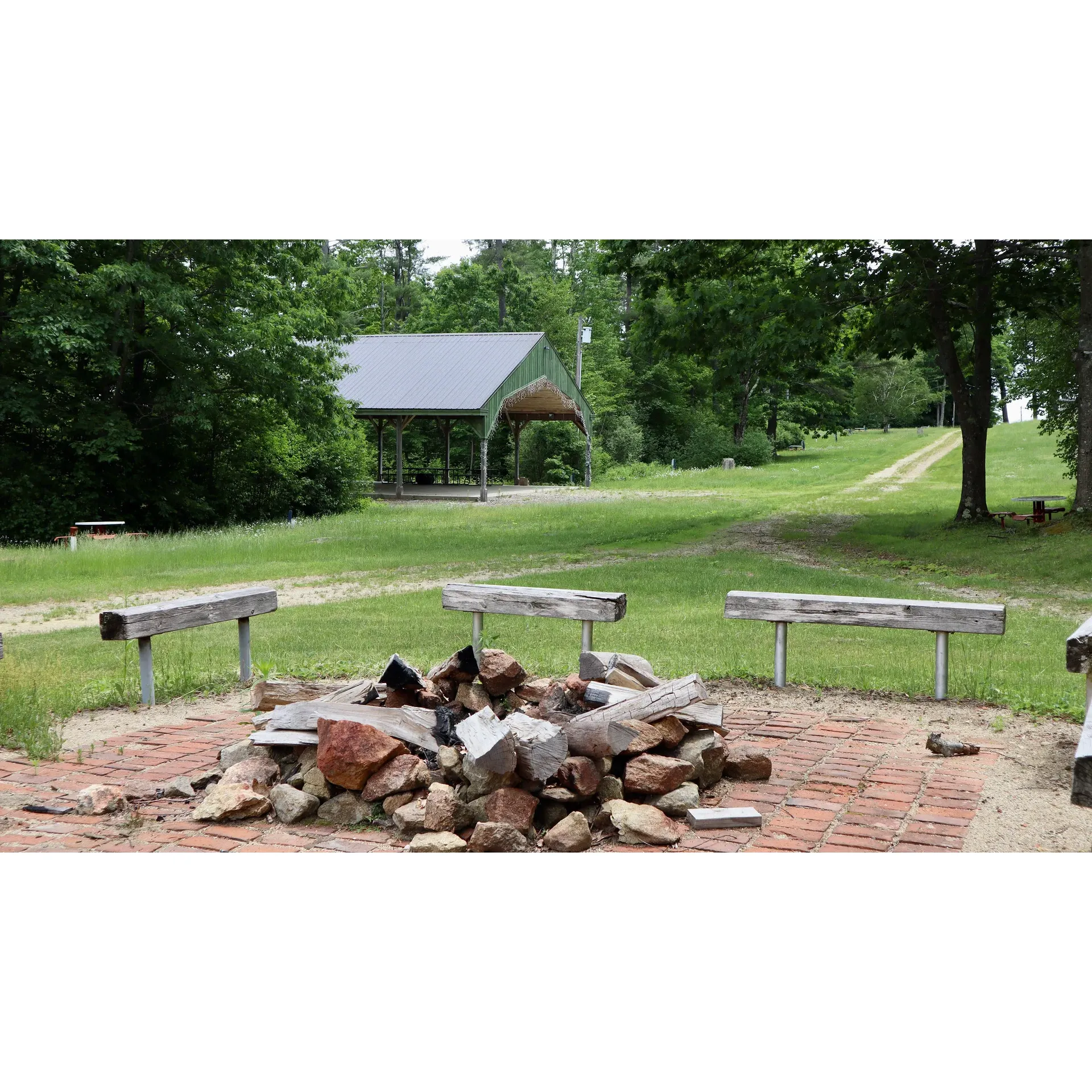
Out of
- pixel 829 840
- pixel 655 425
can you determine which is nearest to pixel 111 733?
pixel 829 840

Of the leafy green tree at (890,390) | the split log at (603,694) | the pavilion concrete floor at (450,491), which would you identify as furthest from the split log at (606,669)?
the leafy green tree at (890,390)

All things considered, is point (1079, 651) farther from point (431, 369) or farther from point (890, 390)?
point (890, 390)

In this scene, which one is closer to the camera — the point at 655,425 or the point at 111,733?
the point at 111,733

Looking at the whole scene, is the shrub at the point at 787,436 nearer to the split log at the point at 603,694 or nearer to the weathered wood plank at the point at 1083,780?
the split log at the point at 603,694

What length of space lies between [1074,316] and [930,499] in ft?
23.4

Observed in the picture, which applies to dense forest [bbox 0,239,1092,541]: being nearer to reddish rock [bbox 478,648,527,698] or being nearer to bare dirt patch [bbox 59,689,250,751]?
bare dirt patch [bbox 59,689,250,751]

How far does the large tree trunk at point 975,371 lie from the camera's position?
1977cm

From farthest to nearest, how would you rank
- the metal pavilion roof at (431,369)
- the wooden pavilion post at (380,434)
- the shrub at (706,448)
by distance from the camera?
the shrub at (706,448), the wooden pavilion post at (380,434), the metal pavilion roof at (431,369)

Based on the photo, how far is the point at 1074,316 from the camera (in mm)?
21875

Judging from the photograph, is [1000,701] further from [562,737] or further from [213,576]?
[213,576]

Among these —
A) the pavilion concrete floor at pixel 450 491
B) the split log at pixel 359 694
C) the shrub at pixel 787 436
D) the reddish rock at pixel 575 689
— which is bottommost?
the split log at pixel 359 694

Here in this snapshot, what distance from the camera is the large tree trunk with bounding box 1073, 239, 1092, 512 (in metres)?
17.2

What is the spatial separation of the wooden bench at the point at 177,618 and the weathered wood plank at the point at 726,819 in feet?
13.0

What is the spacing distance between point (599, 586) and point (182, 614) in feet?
21.4
